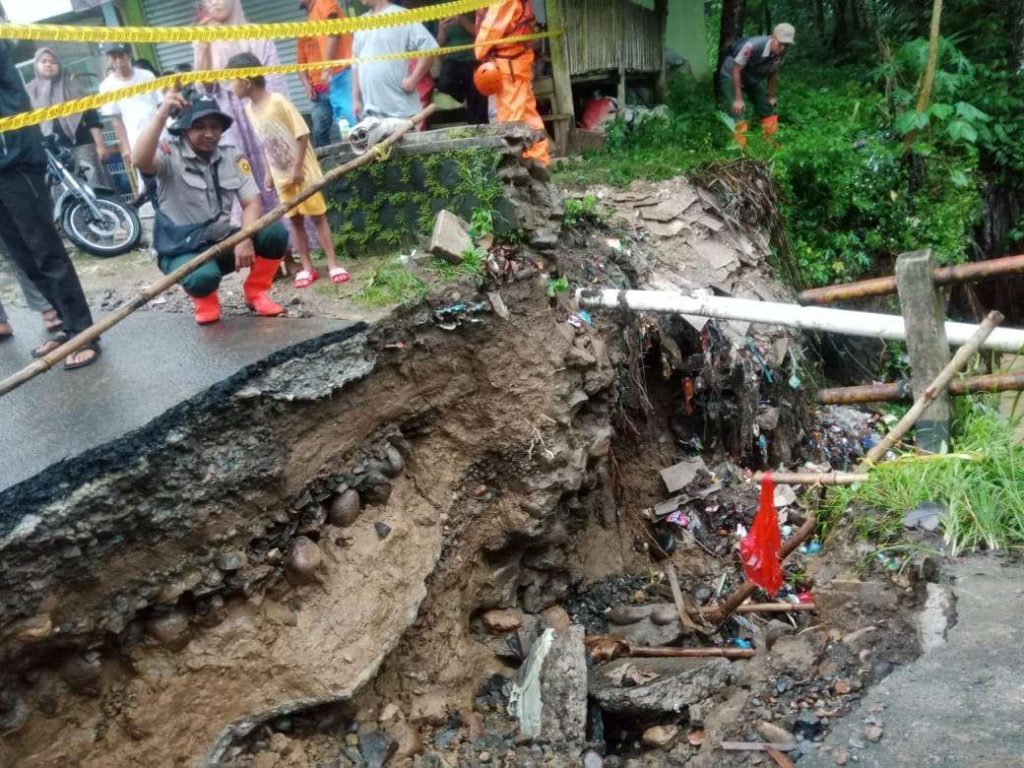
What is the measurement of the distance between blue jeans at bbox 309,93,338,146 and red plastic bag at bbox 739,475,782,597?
5767 millimetres

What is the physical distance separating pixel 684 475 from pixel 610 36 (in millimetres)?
5230

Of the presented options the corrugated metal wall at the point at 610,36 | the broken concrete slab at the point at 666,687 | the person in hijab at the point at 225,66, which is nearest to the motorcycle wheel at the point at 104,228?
the person in hijab at the point at 225,66

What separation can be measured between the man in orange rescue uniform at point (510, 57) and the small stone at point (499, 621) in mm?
3576

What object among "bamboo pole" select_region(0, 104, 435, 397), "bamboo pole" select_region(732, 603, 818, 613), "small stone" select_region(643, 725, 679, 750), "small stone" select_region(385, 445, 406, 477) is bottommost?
"bamboo pole" select_region(732, 603, 818, 613)

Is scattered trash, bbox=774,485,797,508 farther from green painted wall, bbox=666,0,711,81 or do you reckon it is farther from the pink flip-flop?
green painted wall, bbox=666,0,711,81

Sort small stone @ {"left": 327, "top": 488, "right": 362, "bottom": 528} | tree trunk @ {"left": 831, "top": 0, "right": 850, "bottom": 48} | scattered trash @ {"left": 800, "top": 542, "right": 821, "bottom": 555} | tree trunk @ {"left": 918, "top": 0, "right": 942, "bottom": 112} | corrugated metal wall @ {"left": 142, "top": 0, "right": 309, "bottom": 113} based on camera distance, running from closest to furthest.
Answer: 1. small stone @ {"left": 327, "top": 488, "right": 362, "bottom": 528}
2. scattered trash @ {"left": 800, "top": 542, "right": 821, "bottom": 555}
3. tree trunk @ {"left": 918, "top": 0, "right": 942, "bottom": 112}
4. corrugated metal wall @ {"left": 142, "top": 0, "right": 309, "bottom": 113}
5. tree trunk @ {"left": 831, "top": 0, "right": 850, "bottom": 48}

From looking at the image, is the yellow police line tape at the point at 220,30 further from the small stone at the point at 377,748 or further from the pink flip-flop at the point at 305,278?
the small stone at the point at 377,748

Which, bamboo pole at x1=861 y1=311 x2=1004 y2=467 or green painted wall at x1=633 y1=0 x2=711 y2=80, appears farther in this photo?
green painted wall at x1=633 y1=0 x2=711 y2=80

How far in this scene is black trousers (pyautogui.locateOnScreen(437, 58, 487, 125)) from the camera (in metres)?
7.30

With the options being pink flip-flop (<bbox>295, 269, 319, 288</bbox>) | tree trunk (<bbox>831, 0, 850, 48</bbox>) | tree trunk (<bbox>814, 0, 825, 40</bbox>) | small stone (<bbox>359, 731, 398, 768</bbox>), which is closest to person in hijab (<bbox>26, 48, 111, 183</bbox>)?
pink flip-flop (<bbox>295, 269, 319, 288</bbox>)

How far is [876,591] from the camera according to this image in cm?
297

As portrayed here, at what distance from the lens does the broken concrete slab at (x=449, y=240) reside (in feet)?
14.3

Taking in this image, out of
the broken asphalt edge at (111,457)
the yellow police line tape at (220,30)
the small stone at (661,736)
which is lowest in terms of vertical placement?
the small stone at (661,736)

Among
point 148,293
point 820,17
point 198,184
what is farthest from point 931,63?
point 820,17
